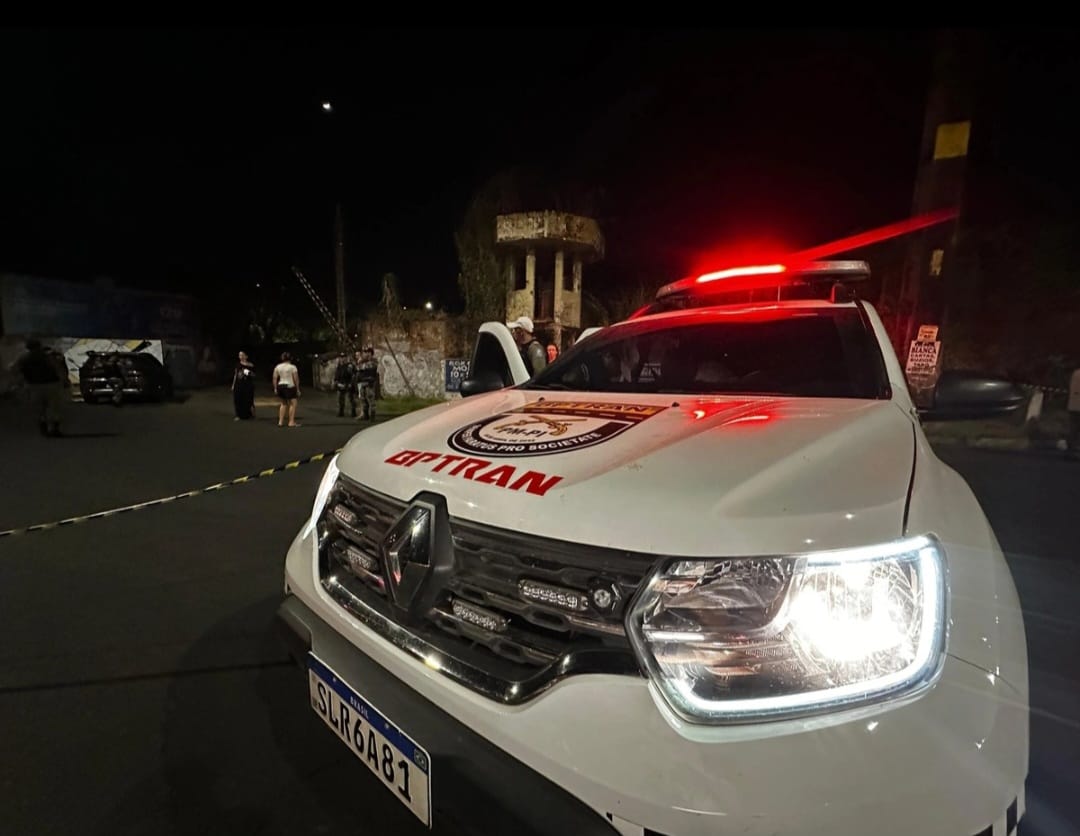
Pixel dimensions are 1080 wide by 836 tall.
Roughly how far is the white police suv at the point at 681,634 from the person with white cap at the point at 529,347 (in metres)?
3.27

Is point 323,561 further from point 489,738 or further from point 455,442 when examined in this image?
point 489,738

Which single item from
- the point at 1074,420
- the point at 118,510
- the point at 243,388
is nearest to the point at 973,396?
the point at 118,510

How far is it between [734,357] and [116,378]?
16.4m

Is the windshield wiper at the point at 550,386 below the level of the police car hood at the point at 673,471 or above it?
above

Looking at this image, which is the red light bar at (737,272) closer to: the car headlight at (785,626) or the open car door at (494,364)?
the open car door at (494,364)

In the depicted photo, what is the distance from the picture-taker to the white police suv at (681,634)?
3.05 ft

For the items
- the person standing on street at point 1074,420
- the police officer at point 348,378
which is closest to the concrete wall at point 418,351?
the police officer at point 348,378

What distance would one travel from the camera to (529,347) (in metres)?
5.71

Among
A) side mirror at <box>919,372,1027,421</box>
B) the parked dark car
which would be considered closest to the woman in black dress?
the parked dark car

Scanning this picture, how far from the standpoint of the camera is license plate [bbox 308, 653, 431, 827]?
1.29 m

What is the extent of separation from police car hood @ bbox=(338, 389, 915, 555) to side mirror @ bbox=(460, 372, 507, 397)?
3.20 feet

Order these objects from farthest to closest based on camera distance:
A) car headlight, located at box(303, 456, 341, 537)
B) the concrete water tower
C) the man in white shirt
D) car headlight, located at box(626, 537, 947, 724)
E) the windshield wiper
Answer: the concrete water tower → the man in white shirt → the windshield wiper → car headlight, located at box(303, 456, 341, 537) → car headlight, located at box(626, 537, 947, 724)

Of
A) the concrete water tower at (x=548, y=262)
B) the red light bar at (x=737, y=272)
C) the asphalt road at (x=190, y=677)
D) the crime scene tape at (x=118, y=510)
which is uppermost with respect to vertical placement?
the concrete water tower at (x=548, y=262)

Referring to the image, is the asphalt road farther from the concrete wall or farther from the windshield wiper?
the concrete wall
